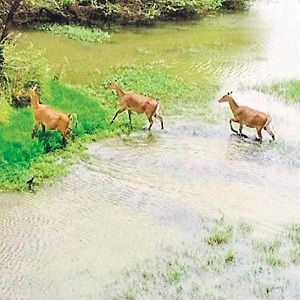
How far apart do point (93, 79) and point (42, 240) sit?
25.0ft

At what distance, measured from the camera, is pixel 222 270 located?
767 cm

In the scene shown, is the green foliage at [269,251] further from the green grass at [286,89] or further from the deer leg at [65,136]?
the green grass at [286,89]

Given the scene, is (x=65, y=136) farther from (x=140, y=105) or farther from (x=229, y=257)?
(x=229, y=257)

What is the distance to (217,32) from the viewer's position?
21.7 meters

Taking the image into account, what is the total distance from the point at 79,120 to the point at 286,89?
546 cm

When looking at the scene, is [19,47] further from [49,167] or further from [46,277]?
[46,277]

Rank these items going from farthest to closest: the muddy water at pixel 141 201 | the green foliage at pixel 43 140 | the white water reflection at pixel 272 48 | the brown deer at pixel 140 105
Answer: the white water reflection at pixel 272 48 < the brown deer at pixel 140 105 < the green foliage at pixel 43 140 < the muddy water at pixel 141 201

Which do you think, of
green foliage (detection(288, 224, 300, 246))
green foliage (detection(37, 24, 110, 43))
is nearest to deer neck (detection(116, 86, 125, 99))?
green foliage (detection(288, 224, 300, 246))

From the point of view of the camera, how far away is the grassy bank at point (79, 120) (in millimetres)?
10289

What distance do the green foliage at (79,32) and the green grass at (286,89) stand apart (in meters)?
6.21

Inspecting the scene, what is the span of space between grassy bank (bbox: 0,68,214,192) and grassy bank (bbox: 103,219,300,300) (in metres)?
2.92

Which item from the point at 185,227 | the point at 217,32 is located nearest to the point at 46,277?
the point at 185,227

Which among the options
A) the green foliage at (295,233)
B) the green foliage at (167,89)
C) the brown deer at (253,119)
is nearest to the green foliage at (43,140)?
the green foliage at (167,89)

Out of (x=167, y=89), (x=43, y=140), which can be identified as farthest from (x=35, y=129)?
(x=167, y=89)
